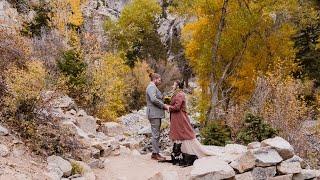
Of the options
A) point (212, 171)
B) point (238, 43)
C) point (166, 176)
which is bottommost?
point (166, 176)

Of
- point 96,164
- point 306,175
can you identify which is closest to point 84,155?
point 96,164

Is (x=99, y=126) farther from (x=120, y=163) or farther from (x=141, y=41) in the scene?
(x=141, y=41)

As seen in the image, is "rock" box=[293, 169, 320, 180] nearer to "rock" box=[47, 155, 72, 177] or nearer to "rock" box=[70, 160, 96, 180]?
"rock" box=[70, 160, 96, 180]

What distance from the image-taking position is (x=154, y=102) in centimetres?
1280

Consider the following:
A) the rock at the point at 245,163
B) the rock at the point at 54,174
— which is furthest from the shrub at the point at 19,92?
the rock at the point at 245,163

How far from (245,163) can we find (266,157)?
1.54 feet

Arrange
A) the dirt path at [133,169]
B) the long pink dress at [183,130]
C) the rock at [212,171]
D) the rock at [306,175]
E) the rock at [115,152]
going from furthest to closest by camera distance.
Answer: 1. the rock at [115,152]
2. the long pink dress at [183,130]
3. the dirt path at [133,169]
4. the rock at [306,175]
5. the rock at [212,171]

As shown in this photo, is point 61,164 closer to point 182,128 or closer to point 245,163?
point 182,128

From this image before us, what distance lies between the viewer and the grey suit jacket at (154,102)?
41.7 ft

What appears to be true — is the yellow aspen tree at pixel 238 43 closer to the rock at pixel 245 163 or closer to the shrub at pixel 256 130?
the shrub at pixel 256 130

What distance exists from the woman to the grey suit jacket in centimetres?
54

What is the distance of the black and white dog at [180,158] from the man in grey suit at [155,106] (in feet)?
2.52

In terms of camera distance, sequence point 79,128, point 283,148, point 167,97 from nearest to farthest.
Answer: point 283,148 < point 79,128 < point 167,97

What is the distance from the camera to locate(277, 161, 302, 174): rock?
11.0m
